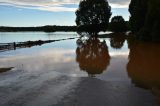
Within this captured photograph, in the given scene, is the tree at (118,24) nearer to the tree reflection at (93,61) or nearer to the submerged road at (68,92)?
the tree reflection at (93,61)

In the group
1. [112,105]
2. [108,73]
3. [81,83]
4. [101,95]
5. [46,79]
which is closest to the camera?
[112,105]

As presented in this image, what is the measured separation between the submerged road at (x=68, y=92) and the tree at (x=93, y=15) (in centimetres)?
7990

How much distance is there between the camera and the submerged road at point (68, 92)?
47.4 ft

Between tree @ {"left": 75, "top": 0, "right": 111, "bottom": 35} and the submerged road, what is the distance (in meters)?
79.9

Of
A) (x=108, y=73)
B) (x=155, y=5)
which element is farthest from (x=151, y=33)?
(x=108, y=73)

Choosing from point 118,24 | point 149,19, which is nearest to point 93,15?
point 118,24

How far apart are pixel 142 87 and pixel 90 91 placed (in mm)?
3181

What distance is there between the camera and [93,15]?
332 ft

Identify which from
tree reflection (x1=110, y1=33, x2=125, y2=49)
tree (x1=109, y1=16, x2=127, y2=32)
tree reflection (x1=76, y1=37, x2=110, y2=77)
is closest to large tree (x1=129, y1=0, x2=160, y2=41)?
tree reflection (x1=110, y1=33, x2=125, y2=49)

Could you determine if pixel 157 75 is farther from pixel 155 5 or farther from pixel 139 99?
pixel 155 5

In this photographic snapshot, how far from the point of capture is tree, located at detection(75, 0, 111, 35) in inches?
3962

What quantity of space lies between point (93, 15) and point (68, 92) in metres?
86.0

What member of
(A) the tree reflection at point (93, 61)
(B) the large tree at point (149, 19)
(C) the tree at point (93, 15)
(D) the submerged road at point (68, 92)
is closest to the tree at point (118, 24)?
(C) the tree at point (93, 15)

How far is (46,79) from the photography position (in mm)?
20844
